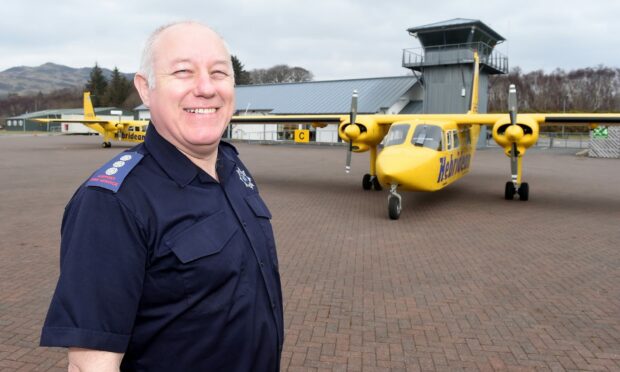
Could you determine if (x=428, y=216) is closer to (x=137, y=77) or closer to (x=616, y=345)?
(x=616, y=345)

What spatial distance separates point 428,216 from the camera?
1184 cm

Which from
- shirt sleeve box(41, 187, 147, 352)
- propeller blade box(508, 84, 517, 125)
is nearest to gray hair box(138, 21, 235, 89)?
shirt sleeve box(41, 187, 147, 352)

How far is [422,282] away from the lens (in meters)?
6.84

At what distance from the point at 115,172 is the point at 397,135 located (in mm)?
11402

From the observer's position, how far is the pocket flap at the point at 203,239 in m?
1.57

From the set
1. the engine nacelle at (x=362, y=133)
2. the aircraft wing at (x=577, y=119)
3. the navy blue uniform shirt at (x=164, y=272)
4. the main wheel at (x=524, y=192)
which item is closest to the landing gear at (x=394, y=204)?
the engine nacelle at (x=362, y=133)

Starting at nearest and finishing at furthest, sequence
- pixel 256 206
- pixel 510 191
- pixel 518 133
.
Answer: pixel 256 206, pixel 518 133, pixel 510 191

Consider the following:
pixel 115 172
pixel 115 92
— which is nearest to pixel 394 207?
pixel 115 172

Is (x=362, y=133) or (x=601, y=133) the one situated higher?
(x=601, y=133)

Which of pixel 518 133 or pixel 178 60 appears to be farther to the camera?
pixel 518 133

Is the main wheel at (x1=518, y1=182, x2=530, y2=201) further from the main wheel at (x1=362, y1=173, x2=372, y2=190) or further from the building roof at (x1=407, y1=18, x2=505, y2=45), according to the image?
the building roof at (x1=407, y1=18, x2=505, y2=45)

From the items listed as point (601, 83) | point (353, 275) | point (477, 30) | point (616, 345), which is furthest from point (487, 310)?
point (601, 83)

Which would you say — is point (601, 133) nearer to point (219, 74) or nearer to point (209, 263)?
point (219, 74)

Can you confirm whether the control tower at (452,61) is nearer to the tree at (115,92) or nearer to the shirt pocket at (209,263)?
the shirt pocket at (209,263)
